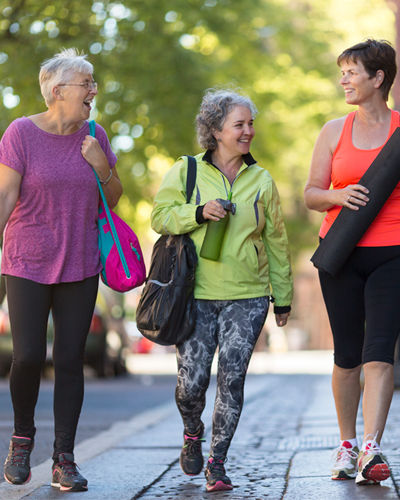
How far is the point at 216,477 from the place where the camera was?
5297 mm

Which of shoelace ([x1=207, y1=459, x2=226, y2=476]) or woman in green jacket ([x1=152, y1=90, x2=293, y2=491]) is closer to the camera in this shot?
shoelace ([x1=207, y1=459, x2=226, y2=476])

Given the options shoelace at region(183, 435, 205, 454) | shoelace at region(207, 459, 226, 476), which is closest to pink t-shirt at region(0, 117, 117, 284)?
shoelace at region(183, 435, 205, 454)

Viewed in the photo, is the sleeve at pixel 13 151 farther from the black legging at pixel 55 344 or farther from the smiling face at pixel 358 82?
the smiling face at pixel 358 82

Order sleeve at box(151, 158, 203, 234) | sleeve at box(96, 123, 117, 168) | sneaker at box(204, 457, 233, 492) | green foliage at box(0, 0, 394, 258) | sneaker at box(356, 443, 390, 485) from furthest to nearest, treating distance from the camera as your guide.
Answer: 1. green foliage at box(0, 0, 394, 258)
2. sleeve at box(96, 123, 117, 168)
3. sleeve at box(151, 158, 203, 234)
4. sneaker at box(204, 457, 233, 492)
5. sneaker at box(356, 443, 390, 485)

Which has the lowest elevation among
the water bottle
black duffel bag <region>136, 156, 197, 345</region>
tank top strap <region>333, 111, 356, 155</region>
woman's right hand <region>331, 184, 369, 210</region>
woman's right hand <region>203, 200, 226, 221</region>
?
black duffel bag <region>136, 156, 197, 345</region>

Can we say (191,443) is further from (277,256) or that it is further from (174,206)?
(174,206)

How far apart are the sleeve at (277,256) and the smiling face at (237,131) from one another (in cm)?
24

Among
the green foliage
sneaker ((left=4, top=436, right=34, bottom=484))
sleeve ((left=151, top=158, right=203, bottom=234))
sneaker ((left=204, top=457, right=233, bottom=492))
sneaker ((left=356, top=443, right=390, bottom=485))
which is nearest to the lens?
sneaker ((left=356, top=443, right=390, bottom=485))

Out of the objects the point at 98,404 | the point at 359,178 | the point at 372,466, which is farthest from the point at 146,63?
the point at 372,466

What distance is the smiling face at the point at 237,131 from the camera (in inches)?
221

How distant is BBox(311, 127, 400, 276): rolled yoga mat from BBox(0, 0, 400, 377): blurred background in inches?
228

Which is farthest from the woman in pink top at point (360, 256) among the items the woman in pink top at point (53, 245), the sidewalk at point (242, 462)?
the woman in pink top at point (53, 245)

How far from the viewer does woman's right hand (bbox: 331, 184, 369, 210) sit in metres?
5.32

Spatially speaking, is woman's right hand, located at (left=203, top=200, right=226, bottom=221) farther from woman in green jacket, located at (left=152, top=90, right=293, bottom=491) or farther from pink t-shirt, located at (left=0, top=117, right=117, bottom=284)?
pink t-shirt, located at (left=0, top=117, right=117, bottom=284)
